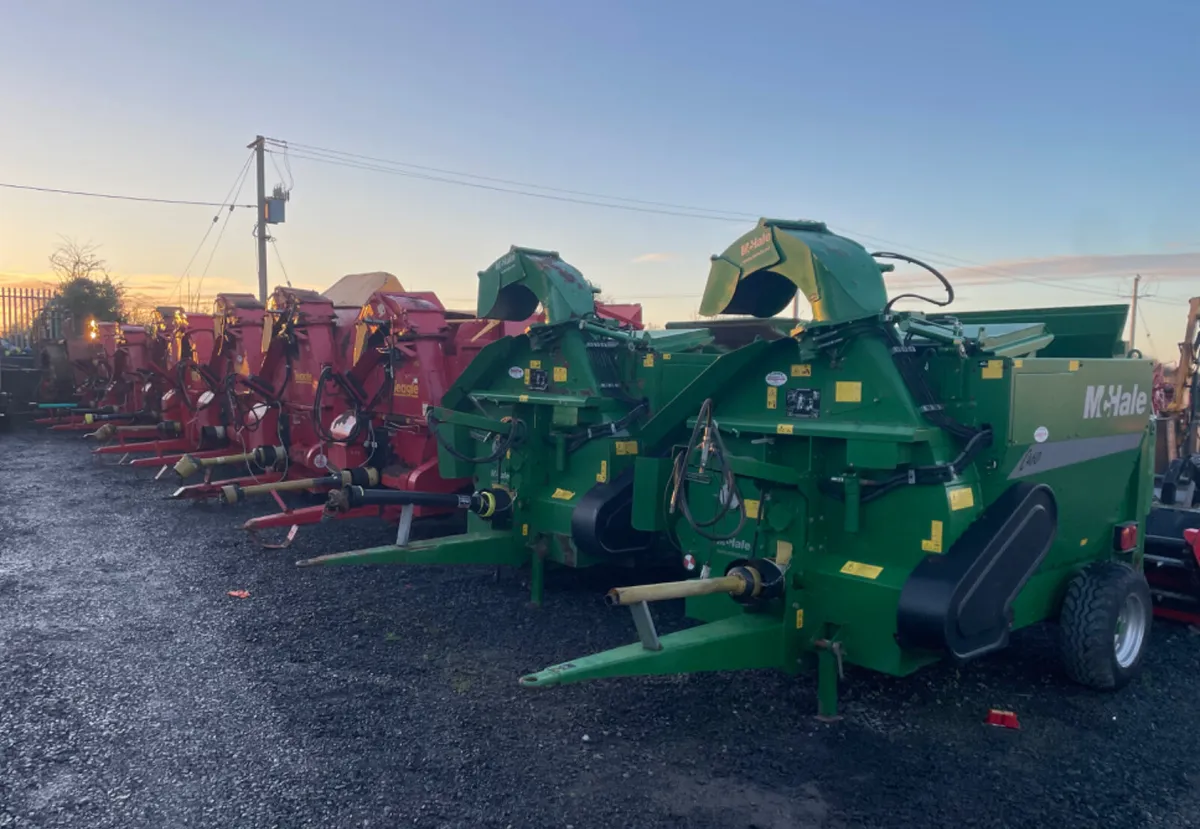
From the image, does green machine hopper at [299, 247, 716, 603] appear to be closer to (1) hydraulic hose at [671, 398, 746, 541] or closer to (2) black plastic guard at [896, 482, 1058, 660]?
(1) hydraulic hose at [671, 398, 746, 541]

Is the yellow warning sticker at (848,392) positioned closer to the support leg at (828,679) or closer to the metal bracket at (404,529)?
the support leg at (828,679)

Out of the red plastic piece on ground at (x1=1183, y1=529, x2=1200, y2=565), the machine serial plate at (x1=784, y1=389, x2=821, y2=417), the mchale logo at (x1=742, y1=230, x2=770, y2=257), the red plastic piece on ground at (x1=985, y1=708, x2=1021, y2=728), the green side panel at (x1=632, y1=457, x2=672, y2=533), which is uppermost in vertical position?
the mchale logo at (x1=742, y1=230, x2=770, y2=257)

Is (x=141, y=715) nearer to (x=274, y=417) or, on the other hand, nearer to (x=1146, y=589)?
(x=1146, y=589)

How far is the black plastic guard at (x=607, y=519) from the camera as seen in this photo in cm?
564

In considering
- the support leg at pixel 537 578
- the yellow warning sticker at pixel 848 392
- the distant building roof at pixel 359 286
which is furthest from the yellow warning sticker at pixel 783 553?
the distant building roof at pixel 359 286

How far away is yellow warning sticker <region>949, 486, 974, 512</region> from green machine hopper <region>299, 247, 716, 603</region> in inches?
89.4

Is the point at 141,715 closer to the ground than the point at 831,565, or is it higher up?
closer to the ground

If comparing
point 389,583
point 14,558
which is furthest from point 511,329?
point 14,558

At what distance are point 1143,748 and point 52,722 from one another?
4.78 metres

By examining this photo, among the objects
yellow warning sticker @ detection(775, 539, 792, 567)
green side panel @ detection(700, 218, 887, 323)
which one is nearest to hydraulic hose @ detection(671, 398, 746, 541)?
yellow warning sticker @ detection(775, 539, 792, 567)

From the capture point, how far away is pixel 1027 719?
424 cm

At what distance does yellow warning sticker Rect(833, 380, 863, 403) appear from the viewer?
4.14 m

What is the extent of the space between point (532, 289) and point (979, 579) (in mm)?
3731

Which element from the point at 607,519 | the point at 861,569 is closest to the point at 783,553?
the point at 861,569
